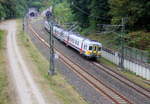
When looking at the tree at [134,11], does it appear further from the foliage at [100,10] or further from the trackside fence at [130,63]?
the foliage at [100,10]

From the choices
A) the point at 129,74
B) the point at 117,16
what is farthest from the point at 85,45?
the point at 129,74

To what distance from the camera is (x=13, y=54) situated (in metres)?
45.7

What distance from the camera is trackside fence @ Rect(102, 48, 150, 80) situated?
3653 cm

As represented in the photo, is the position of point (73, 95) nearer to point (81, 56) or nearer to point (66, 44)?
point (81, 56)

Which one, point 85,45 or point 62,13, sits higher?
point 62,13

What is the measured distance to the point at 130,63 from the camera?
132ft

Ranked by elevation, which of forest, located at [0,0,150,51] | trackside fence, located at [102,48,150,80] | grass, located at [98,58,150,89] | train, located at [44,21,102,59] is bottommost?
grass, located at [98,58,150,89]

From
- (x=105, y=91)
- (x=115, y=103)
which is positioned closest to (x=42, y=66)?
(x=105, y=91)

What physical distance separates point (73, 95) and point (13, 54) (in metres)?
20.3

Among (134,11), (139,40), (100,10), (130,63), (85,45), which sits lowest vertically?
(130,63)

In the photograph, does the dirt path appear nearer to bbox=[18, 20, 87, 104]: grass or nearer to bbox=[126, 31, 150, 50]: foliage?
bbox=[18, 20, 87, 104]: grass

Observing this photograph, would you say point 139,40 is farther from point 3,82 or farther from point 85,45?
point 3,82

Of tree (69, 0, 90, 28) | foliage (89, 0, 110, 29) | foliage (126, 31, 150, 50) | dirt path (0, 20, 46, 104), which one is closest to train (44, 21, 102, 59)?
foliage (126, 31, 150, 50)

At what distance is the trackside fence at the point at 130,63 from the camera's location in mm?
36531
